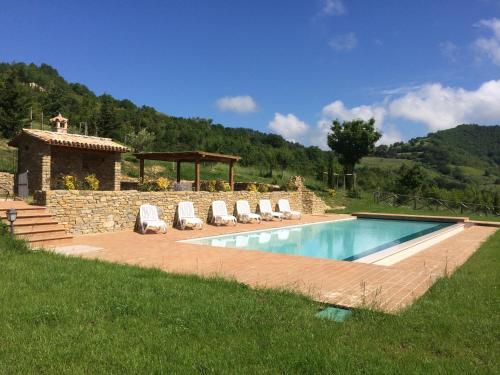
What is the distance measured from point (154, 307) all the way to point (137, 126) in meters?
48.2

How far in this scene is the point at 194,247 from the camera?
9.43 meters

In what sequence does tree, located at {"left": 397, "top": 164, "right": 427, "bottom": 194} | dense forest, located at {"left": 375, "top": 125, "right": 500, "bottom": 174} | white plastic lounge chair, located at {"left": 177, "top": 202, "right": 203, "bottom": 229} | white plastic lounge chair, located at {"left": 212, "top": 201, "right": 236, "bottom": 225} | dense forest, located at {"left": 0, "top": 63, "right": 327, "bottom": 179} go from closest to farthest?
white plastic lounge chair, located at {"left": 177, "top": 202, "right": 203, "bottom": 229} < white plastic lounge chair, located at {"left": 212, "top": 201, "right": 236, "bottom": 225} < tree, located at {"left": 397, "top": 164, "right": 427, "bottom": 194} < dense forest, located at {"left": 0, "top": 63, "right": 327, "bottom": 179} < dense forest, located at {"left": 375, "top": 125, "right": 500, "bottom": 174}

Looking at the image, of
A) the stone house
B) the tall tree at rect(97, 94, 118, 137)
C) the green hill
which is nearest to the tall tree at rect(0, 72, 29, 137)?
the tall tree at rect(97, 94, 118, 137)

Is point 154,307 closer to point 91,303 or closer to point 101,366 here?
point 91,303

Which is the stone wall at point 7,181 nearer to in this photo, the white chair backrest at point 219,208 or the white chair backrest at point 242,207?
the white chair backrest at point 219,208

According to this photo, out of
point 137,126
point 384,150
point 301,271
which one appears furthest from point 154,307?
point 384,150

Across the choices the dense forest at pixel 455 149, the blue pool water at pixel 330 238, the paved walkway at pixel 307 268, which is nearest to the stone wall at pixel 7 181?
the paved walkway at pixel 307 268

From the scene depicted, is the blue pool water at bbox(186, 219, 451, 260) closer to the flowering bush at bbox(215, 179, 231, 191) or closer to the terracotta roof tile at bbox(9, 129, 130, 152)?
the flowering bush at bbox(215, 179, 231, 191)

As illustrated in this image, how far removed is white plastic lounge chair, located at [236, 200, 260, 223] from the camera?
16016mm

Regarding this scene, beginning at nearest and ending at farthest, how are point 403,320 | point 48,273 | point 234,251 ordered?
point 403,320 < point 48,273 < point 234,251

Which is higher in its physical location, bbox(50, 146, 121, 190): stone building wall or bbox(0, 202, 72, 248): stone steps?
bbox(50, 146, 121, 190): stone building wall

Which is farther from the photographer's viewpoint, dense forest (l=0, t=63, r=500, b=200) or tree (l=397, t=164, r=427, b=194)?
dense forest (l=0, t=63, r=500, b=200)

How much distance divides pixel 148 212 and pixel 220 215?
10.9ft

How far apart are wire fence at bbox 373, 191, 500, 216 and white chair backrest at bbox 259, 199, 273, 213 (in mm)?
11475
